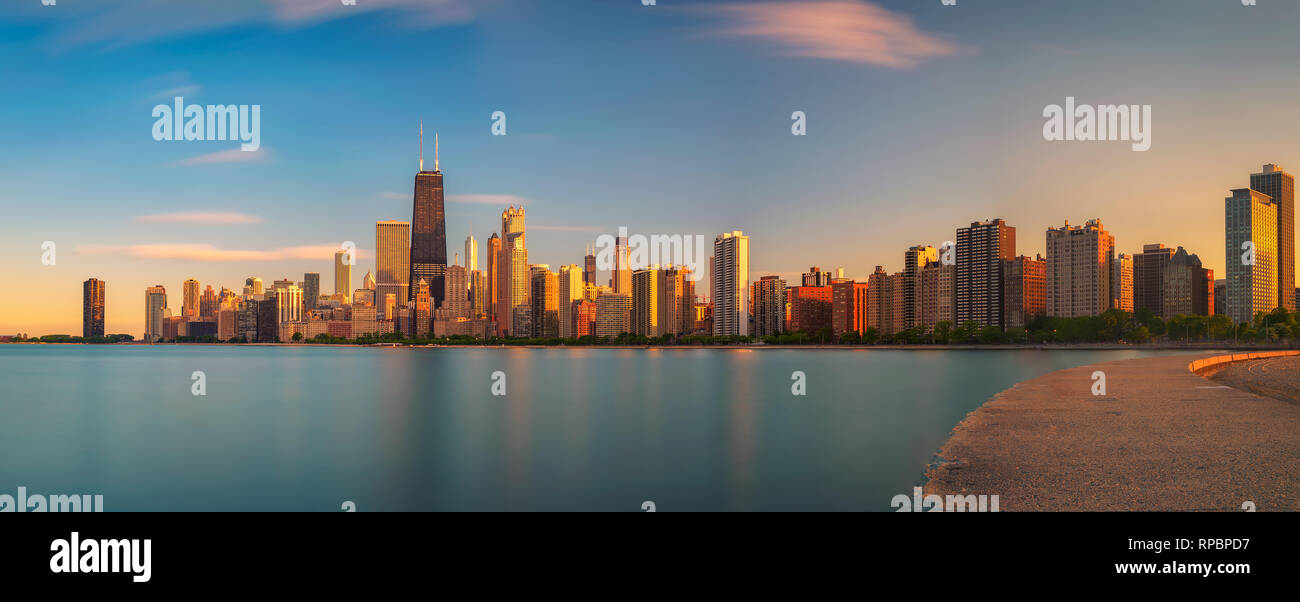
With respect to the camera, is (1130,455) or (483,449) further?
(483,449)

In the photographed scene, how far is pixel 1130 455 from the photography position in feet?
76.2

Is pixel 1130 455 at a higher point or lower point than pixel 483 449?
higher

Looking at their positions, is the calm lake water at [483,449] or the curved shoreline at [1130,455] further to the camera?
the calm lake water at [483,449]

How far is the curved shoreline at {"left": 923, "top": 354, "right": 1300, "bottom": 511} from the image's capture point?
1769cm

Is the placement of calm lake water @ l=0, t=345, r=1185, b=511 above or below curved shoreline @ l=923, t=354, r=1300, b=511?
below

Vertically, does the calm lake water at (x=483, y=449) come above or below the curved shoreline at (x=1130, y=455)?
below

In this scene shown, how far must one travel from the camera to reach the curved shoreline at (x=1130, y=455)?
17688mm

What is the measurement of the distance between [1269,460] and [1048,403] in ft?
65.8

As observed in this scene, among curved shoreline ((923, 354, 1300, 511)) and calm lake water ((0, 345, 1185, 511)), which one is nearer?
curved shoreline ((923, 354, 1300, 511))
